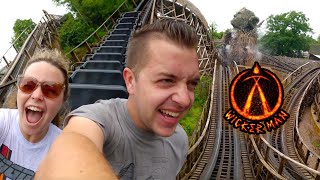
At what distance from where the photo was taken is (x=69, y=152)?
0.86m

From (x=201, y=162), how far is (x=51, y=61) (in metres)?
8.04

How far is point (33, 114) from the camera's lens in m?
1.79

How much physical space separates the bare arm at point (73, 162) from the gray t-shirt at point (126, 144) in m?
0.23

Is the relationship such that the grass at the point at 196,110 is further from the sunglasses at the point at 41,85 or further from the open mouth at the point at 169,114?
the open mouth at the point at 169,114

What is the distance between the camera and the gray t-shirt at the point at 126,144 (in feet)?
A: 4.06

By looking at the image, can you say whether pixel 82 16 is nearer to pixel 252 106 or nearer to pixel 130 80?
pixel 252 106

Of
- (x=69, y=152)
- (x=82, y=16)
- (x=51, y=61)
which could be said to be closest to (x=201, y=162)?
(x=51, y=61)

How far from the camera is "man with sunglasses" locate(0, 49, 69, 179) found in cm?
171

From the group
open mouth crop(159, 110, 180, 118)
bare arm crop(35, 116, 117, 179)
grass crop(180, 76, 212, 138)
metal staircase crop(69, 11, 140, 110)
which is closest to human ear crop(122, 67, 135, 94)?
open mouth crop(159, 110, 180, 118)

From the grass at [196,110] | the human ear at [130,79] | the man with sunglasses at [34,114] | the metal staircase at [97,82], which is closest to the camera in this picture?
the human ear at [130,79]

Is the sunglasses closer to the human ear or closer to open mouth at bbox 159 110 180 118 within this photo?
the human ear

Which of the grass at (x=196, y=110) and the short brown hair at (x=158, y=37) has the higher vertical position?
the short brown hair at (x=158, y=37)

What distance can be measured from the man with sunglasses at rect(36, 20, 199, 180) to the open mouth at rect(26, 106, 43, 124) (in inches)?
25.5

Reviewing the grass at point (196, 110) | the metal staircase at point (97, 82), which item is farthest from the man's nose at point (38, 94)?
the grass at point (196, 110)
